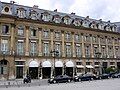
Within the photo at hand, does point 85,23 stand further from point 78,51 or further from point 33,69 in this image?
point 33,69

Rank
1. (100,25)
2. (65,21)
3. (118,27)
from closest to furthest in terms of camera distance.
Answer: (65,21)
(100,25)
(118,27)

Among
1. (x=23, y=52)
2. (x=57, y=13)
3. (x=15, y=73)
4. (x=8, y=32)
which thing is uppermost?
(x=57, y=13)

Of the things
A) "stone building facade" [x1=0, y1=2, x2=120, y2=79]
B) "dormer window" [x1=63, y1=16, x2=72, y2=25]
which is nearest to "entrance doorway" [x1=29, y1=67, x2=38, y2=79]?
"stone building facade" [x1=0, y1=2, x2=120, y2=79]

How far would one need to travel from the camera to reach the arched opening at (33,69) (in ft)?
170

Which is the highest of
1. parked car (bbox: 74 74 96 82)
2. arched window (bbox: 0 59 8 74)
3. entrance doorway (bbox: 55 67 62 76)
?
arched window (bbox: 0 59 8 74)

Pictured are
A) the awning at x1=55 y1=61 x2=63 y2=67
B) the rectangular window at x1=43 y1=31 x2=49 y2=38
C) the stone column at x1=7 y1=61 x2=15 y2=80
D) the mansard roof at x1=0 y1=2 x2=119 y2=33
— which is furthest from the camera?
the awning at x1=55 y1=61 x2=63 y2=67

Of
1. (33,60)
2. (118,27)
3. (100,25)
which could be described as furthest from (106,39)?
(33,60)

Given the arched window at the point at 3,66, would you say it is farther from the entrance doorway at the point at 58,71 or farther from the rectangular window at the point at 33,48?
the entrance doorway at the point at 58,71

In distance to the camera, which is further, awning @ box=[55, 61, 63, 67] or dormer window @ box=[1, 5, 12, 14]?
awning @ box=[55, 61, 63, 67]

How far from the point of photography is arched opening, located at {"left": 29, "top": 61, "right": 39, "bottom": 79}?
170 feet

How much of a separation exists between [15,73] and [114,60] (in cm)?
3140

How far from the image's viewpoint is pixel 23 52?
51125mm

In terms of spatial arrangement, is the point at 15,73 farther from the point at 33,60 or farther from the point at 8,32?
the point at 8,32

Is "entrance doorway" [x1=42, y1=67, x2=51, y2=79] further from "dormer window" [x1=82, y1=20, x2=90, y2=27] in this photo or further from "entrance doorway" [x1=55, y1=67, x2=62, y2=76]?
"dormer window" [x1=82, y1=20, x2=90, y2=27]
